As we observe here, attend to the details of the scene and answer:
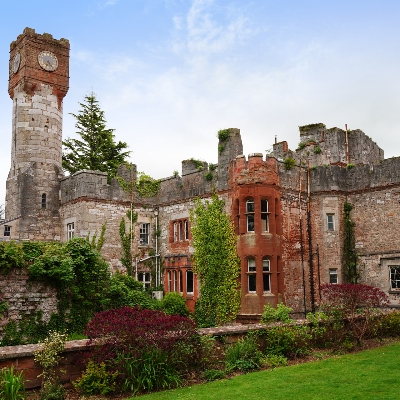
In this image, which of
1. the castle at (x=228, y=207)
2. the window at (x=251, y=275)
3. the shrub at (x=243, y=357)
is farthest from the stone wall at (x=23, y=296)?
the window at (x=251, y=275)

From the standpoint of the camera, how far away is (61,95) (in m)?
27.5

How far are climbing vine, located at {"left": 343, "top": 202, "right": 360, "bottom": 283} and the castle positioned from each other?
0.17 feet

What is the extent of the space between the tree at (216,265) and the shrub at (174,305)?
689 millimetres

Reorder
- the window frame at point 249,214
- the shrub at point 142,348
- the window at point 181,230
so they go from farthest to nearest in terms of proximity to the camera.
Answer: the window at point 181,230 < the window frame at point 249,214 < the shrub at point 142,348

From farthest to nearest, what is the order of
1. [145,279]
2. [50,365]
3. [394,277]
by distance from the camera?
[145,279] < [394,277] < [50,365]

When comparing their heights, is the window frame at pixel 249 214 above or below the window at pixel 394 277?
above

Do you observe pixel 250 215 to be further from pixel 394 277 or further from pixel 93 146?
pixel 93 146

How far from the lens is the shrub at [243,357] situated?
11.9 meters

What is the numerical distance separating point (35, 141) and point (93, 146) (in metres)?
15.7

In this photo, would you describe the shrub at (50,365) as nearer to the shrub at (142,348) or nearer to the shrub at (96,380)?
the shrub at (96,380)

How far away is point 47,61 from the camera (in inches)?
1069

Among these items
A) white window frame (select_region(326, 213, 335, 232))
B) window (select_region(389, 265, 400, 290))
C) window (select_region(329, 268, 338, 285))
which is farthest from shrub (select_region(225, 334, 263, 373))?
white window frame (select_region(326, 213, 335, 232))

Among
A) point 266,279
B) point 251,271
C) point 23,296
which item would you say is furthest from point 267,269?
point 23,296

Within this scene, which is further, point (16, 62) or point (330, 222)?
point (16, 62)
